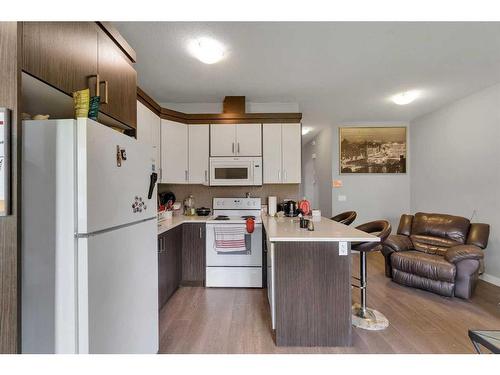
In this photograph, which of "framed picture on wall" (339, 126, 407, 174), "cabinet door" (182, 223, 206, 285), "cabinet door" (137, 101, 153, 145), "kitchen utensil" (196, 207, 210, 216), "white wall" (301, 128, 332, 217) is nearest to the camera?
"cabinet door" (137, 101, 153, 145)

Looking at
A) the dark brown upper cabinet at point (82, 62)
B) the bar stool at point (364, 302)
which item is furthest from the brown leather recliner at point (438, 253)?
the dark brown upper cabinet at point (82, 62)

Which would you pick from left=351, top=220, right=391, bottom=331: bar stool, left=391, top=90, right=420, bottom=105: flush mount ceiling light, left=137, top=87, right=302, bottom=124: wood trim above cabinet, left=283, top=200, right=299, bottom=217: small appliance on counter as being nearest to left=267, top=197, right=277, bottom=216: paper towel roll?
left=283, top=200, right=299, bottom=217: small appliance on counter

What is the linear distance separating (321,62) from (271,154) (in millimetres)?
1345

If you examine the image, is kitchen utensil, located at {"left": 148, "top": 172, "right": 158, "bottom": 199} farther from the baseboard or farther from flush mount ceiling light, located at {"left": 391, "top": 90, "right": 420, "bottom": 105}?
the baseboard

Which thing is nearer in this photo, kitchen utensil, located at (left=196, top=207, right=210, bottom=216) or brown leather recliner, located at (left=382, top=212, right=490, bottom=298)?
brown leather recliner, located at (left=382, top=212, right=490, bottom=298)

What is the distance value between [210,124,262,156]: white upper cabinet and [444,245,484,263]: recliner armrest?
8.64ft

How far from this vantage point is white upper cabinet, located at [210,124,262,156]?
3488 mm

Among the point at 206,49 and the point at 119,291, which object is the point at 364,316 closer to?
the point at 119,291

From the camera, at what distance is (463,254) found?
272 centimetres

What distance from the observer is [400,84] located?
316 cm

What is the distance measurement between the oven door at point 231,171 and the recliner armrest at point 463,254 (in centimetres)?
255
